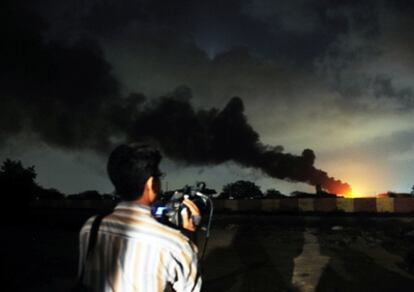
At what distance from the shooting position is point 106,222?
2.54 metres

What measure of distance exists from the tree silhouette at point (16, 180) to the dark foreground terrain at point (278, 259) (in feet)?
42.9

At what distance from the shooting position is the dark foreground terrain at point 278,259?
9438mm

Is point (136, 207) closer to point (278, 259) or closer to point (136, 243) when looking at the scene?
point (136, 243)

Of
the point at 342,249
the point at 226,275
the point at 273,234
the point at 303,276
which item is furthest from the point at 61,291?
the point at 273,234

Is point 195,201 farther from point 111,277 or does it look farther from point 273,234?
point 273,234

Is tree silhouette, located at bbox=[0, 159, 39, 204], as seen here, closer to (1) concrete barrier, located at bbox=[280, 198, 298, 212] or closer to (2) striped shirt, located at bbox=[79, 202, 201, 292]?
(1) concrete barrier, located at bbox=[280, 198, 298, 212]

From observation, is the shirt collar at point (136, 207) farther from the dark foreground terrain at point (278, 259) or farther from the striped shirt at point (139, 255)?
the dark foreground terrain at point (278, 259)

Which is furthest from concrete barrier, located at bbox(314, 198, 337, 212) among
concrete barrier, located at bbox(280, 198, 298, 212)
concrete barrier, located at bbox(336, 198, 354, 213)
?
concrete barrier, located at bbox(280, 198, 298, 212)

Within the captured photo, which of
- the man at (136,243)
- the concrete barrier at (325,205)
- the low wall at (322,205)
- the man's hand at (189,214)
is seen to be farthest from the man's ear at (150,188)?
the concrete barrier at (325,205)

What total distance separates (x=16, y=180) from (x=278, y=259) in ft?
87.2

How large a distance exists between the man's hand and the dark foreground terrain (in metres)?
6.54

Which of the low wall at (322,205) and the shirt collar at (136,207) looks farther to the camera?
the low wall at (322,205)

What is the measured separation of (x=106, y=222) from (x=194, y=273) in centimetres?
54

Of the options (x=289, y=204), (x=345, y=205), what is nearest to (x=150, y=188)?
(x=345, y=205)
